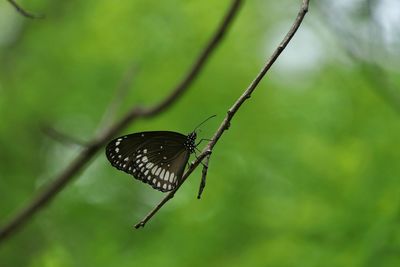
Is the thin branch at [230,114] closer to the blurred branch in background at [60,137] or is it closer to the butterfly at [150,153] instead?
the butterfly at [150,153]

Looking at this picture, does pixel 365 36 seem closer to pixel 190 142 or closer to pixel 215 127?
pixel 215 127

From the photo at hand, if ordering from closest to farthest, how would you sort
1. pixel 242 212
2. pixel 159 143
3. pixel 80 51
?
pixel 159 143 → pixel 242 212 → pixel 80 51

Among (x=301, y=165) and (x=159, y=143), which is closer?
(x=159, y=143)

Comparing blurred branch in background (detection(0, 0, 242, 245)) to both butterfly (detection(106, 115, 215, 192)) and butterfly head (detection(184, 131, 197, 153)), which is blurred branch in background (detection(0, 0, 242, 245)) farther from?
butterfly head (detection(184, 131, 197, 153))

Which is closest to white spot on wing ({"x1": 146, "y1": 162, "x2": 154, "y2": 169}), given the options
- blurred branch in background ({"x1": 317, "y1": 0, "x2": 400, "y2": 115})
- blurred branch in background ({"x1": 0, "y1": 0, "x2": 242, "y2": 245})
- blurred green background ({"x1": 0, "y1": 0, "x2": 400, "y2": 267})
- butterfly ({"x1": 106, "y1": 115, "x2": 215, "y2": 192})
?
butterfly ({"x1": 106, "y1": 115, "x2": 215, "y2": 192})

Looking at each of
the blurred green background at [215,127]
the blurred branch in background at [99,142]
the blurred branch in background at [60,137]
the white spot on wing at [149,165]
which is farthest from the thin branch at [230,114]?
the blurred green background at [215,127]

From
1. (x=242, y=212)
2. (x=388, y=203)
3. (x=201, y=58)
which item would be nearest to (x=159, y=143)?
(x=201, y=58)

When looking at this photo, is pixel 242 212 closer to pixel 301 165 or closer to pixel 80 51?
pixel 301 165
